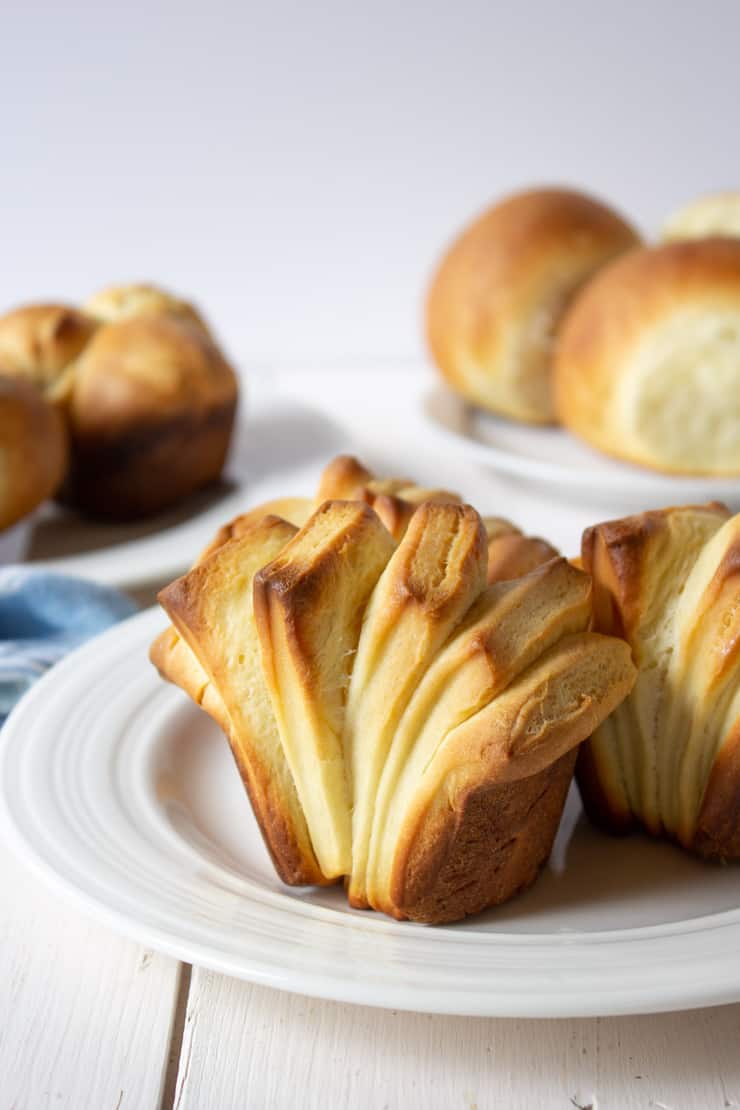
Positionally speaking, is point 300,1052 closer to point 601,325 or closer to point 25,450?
point 25,450

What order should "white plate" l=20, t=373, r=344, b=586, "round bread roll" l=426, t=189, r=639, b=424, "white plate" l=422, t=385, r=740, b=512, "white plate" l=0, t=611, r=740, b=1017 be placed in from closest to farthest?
"white plate" l=0, t=611, r=740, b=1017 < "white plate" l=20, t=373, r=344, b=586 < "white plate" l=422, t=385, r=740, b=512 < "round bread roll" l=426, t=189, r=639, b=424

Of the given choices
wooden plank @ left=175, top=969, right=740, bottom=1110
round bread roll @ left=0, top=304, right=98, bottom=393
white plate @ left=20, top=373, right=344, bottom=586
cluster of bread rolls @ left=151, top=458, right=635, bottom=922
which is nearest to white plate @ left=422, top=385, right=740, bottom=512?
white plate @ left=20, top=373, right=344, bottom=586

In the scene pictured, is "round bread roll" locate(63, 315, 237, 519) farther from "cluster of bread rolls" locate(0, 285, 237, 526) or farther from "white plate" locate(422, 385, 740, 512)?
"white plate" locate(422, 385, 740, 512)

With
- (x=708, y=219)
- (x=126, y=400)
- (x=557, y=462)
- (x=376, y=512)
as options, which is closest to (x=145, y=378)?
(x=126, y=400)

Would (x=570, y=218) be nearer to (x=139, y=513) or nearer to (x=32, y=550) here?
(x=139, y=513)

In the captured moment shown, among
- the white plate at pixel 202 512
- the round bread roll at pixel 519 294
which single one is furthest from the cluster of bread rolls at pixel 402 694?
the round bread roll at pixel 519 294

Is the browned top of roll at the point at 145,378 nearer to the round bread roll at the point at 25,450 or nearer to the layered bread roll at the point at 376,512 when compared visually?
the round bread roll at the point at 25,450
